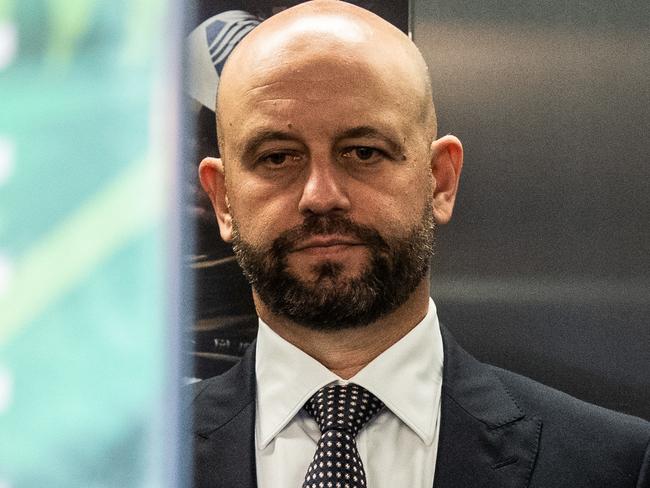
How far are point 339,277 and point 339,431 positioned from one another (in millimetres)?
187

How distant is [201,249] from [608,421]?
621mm

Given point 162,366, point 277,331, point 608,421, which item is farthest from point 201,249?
point 162,366

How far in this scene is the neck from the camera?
1041 mm

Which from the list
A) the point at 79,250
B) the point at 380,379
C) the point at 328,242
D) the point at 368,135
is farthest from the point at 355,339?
the point at 79,250

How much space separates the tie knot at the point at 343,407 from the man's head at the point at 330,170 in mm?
86

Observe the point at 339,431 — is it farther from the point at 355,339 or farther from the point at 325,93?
the point at 325,93

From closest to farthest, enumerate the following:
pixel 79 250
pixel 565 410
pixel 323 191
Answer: pixel 79 250 → pixel 323 191 → pixel 565 410

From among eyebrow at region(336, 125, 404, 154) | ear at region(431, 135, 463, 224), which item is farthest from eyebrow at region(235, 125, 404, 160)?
ear at region(431, 135, 463, 224)

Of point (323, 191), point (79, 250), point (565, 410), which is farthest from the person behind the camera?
point (565, 410)

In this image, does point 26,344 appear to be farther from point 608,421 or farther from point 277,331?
point 608,421

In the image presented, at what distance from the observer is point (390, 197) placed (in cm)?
98

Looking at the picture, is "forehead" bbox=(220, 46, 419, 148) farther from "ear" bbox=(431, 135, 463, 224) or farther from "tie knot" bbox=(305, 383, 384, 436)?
"tie knot" bbox=(305, 383, 384, 436)

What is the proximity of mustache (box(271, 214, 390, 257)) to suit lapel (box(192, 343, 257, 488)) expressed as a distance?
0.22 metres

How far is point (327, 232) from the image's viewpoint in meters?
0.94
